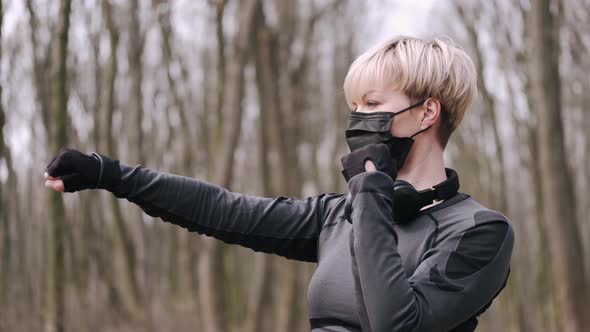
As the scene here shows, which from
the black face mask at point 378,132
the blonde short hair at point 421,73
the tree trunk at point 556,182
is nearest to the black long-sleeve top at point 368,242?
the black face mask at point 378,132

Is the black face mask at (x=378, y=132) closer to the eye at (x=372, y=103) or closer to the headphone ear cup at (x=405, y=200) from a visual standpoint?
the eye at (x=372, y=103)

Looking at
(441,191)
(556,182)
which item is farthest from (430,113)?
(556,182)

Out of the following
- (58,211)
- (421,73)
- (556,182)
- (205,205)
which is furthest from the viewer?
(556,182)

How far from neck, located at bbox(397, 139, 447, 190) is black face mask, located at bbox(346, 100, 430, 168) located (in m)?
0.03

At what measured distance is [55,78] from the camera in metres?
7.14

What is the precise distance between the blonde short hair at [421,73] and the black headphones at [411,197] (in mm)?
205

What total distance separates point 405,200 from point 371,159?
149 millimetres

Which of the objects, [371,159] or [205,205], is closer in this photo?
[371,159]

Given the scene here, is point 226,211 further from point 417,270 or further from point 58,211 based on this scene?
point 58,211

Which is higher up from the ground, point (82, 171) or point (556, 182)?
point (82, 171)

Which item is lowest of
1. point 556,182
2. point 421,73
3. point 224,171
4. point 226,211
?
point 556,182

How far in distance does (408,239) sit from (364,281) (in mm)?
285

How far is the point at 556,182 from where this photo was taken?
877 cm

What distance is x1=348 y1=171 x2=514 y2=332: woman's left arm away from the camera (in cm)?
218
